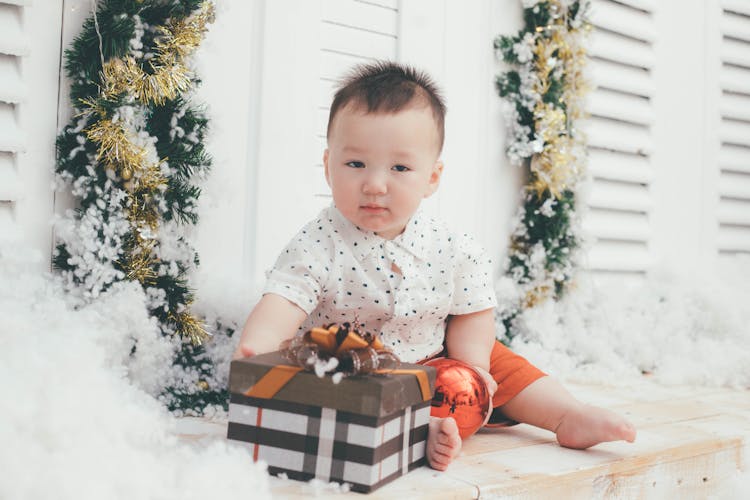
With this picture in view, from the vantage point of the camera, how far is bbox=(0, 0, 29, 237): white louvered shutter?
1.57m

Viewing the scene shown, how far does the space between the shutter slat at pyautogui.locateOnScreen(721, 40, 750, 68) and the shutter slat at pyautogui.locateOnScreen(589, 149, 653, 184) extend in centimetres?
71

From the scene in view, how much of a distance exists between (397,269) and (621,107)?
1.72m

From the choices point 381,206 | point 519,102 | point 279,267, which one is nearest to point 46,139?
point 279,267

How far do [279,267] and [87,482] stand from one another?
69cm

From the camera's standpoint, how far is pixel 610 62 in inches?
113

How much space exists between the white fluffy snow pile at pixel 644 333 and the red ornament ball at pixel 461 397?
97 cm

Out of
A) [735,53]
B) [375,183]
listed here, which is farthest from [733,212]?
[375,183]

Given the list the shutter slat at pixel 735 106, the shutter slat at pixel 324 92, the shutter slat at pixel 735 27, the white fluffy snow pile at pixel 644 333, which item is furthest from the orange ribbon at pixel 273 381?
the shutter slat at pixel 735 27

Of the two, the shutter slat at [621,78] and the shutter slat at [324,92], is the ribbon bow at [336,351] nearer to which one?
the shutter slat at [324,92]

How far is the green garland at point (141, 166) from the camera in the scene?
1.61 m

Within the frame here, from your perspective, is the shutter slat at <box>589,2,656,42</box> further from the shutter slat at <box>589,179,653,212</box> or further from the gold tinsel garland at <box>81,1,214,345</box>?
the gold tinsel garland at <box>81,1,214,345</box>

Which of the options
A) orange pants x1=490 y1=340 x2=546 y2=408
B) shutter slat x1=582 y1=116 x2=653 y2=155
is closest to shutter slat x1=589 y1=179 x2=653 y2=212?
shutter slat x1=582 y1=116 x2=653 y2=155

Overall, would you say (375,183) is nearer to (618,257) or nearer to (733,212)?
(618,257)

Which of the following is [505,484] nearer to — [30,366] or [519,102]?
[30,366]
